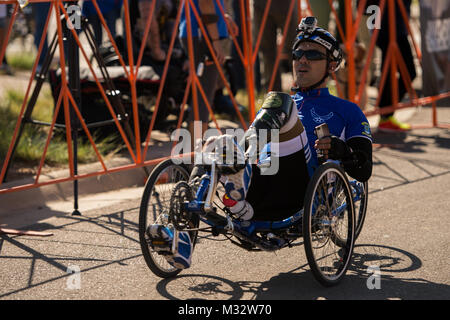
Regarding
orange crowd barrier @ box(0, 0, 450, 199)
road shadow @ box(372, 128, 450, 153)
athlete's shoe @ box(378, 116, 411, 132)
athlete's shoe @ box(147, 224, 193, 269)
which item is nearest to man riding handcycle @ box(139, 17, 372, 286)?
athlete's shoe @ box(147, 224, 193, 269)

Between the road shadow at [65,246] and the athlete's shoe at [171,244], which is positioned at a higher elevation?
the athlete's shoe at [171,244]

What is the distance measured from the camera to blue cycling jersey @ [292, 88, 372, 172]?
438 cm

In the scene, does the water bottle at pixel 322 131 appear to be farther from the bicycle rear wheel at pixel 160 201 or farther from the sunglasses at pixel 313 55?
the bicycle rear wheel at pixel 160 201

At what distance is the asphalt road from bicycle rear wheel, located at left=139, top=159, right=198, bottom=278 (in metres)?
0.09

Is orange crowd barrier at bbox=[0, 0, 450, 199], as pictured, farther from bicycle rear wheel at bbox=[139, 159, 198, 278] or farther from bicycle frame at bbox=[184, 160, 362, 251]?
bicycle frame at bbox=[184, 160, 362, 251]

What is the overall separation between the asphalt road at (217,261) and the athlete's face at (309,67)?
3.29 feet

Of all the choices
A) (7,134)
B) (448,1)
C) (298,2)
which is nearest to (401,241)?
(298,2)

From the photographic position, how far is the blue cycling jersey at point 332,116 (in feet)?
14.4

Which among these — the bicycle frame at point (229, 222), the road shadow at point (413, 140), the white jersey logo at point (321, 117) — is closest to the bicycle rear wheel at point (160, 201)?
the bicycle frame at point (229, 222)

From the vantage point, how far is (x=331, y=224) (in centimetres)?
412

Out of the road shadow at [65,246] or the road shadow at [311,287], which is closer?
the road shadow at [311,287]

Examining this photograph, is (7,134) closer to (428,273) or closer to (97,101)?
(97,101)

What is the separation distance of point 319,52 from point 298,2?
293 cm

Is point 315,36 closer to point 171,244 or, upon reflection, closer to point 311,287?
point 311,287
